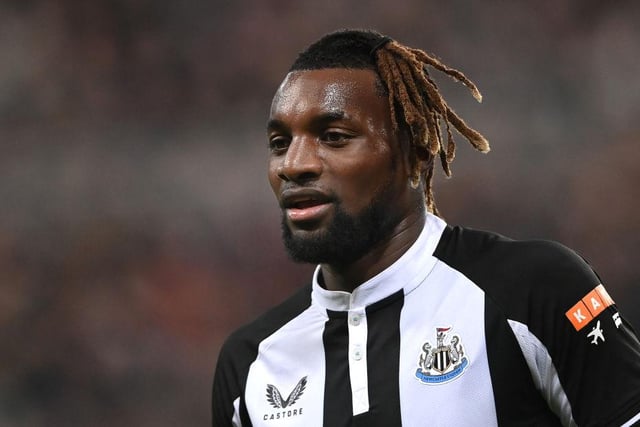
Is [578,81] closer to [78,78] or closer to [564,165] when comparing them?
[564,165]

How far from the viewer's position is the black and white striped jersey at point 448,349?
6.73 ft

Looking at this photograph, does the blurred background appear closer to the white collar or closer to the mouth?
the white collar

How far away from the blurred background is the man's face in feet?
7.55

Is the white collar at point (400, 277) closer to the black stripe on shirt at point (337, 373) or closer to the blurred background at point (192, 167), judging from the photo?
the black stripe on shirt at point (337, 373)

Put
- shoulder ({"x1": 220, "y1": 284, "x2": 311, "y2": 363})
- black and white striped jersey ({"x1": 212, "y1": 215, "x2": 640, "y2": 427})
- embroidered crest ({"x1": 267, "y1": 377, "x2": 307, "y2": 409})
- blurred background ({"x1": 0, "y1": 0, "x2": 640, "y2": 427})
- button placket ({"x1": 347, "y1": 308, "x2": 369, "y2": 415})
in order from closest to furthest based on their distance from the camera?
black and white striped jersey ({"x1": 212, "y1": 215, "x2": 640, "y2": 427}), button placket ({"x1": 347, "y1": 308, "x2": 369, "y2": 415}), embroidered crest ({"x1": 267, "y1": 377, "x2": 307, "y2": 409}), shoulder ({"x1": 220, "y1": 284, "x2": 311, "y2": 363}), blurred background ({"x1": 0, "y1": 0, "x2": 640, "y2": 427})

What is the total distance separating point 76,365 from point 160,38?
64.8 inches

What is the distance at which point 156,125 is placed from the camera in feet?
16.4

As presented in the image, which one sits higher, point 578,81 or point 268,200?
point 578,81

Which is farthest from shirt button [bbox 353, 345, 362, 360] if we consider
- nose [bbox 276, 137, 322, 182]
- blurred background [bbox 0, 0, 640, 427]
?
blurred background [bbox 0, 0, 640, 427]

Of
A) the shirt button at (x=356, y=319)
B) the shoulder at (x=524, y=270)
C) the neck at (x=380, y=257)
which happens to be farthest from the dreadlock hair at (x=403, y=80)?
the shirt button at (x=356, y=319)

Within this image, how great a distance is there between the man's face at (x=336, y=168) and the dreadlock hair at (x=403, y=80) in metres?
0.04

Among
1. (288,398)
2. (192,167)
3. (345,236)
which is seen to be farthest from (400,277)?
(192,167)

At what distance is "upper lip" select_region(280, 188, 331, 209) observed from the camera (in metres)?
2.26

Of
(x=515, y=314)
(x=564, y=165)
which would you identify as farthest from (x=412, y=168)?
(x=564, y=165)
